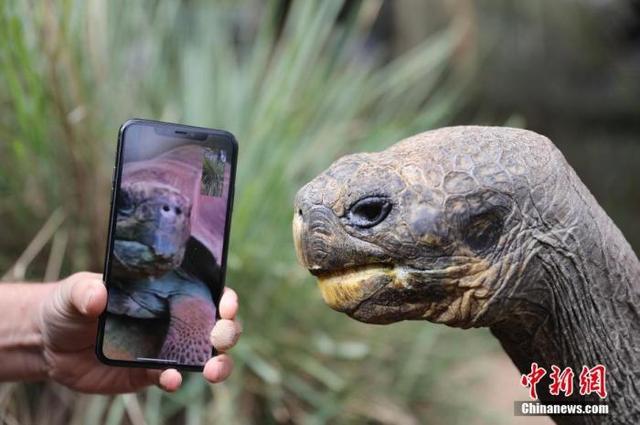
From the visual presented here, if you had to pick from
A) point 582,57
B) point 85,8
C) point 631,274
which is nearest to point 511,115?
point 582,57

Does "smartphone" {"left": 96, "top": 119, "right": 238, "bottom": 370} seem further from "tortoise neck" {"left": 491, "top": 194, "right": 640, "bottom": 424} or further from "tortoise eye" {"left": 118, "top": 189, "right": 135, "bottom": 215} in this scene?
"tortoise neck" {"left": 491, "top": 194, "right": 640, "bottom": 424}

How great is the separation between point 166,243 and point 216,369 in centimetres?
14

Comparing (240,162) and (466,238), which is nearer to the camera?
(466,238)

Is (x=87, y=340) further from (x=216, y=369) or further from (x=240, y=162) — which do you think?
(x=240, y=162)

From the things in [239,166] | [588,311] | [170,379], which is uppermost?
[239,166]

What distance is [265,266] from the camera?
173cm

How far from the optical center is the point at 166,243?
2.45 feet

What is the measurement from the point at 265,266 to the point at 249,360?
226 millimetres

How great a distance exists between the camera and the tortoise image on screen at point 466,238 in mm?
572

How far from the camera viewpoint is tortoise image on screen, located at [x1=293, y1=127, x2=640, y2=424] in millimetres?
572

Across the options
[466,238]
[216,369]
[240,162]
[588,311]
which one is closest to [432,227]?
[466,238]

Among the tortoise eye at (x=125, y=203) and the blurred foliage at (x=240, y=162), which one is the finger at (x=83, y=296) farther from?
the blurred foliage at (x=240, y=162)

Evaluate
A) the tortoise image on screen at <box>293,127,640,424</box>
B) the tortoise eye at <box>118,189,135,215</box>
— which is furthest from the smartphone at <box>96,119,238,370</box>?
the tortoise image on screen at <box>293,127,640,424</box>

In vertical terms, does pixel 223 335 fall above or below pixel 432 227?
below
